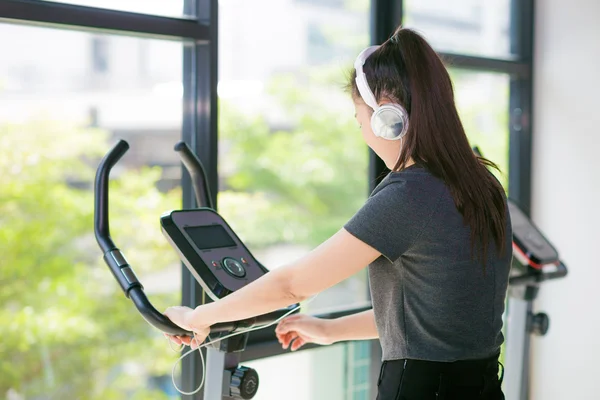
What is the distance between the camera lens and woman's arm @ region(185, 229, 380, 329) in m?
1.52

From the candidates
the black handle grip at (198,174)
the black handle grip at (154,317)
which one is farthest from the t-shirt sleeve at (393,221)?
the black handle grip at (198,174)

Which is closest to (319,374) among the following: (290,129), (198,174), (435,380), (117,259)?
(290,129)

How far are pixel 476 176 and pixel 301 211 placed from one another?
4.99 feet

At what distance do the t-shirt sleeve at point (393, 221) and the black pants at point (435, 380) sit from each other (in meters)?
0.26

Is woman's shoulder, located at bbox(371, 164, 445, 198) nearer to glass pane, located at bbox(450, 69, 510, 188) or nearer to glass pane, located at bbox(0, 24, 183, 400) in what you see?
glass pane, located at bbox(0, 24, 183, 400)

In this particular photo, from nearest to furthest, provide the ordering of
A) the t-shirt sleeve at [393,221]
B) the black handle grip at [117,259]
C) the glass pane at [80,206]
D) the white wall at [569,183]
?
the t-shirt sleeve at [393,221], the black handle grip at [117,259], the glass pane at [80,206], the white wall at [569,183]

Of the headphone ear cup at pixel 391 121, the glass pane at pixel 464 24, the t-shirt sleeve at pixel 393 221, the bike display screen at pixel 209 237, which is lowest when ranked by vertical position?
the bike display screen at pixel 209 237

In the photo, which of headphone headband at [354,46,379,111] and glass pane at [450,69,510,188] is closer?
headphone headband at [354,46,379,111]

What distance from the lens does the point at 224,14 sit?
2.69 meters

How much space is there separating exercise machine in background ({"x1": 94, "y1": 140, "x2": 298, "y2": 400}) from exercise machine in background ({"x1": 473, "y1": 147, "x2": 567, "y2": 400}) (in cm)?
124

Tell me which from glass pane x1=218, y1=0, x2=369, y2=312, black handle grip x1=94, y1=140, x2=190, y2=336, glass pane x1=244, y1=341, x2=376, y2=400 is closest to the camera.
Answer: black handle grip x1=94, y1=140, x2=190, y2=336

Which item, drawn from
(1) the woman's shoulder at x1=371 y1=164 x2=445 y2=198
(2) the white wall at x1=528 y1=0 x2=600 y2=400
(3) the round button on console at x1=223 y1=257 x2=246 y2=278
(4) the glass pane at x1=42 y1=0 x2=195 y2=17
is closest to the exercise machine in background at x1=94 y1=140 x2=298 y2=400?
(3) the round button on console at x1=223 y1=257 x2=246 y2=278

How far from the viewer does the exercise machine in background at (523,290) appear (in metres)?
2.77

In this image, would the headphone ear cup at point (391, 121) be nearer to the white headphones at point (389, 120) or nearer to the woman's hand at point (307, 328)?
the white headphones at point (389, 120)
